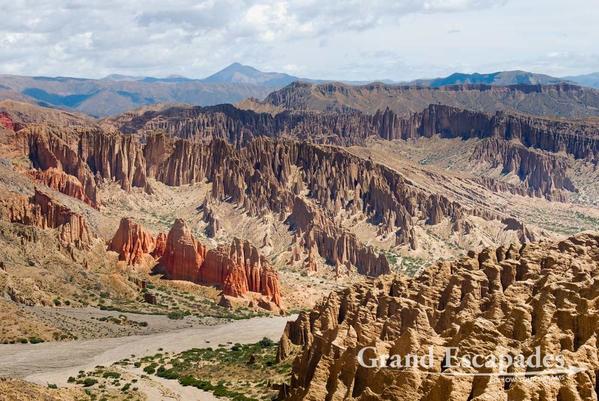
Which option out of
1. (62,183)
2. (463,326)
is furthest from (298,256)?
(463,326)

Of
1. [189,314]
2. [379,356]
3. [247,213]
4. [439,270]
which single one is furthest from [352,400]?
[247,213]

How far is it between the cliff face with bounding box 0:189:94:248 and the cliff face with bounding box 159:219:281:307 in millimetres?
11155

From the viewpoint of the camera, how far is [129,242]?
95.7 metres

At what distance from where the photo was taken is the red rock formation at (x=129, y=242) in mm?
95188

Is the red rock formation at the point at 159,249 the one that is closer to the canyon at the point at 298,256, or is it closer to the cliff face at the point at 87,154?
the canyon at the point at 298,256

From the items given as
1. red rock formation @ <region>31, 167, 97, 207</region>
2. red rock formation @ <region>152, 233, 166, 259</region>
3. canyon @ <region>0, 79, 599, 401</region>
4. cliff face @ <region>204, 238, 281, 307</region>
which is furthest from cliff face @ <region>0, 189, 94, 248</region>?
red rock formation @ <region>31, 167, 97, 207</region>

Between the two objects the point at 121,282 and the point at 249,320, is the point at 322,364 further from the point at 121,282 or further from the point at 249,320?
the point at 121,282

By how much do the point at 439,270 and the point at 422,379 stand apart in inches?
1020

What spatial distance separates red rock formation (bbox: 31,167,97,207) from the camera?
12339 centimetres

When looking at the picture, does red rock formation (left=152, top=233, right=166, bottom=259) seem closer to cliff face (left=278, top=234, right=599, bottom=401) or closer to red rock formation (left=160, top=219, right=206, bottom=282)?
red rock formation (left=160, top=219, right=206, bottom=282)

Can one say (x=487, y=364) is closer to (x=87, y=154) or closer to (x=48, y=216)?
(x=48, y=216)

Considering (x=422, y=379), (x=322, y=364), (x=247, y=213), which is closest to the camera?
(x=422, y=379)

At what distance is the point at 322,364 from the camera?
117 ft

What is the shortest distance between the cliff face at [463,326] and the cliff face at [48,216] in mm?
47590
